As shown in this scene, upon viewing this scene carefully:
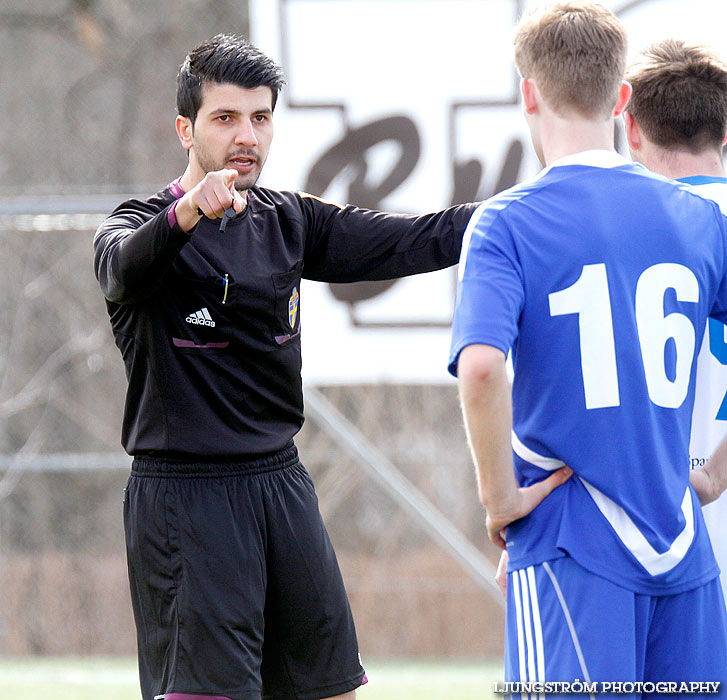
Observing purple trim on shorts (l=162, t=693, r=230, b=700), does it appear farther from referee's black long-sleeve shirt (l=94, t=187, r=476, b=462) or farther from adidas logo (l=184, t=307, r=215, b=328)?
adidas logo (l=184, t=307, r=215, b=328)

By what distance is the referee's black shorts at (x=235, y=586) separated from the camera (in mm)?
2449

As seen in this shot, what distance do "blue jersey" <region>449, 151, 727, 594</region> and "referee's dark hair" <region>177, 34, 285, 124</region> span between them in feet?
3.14

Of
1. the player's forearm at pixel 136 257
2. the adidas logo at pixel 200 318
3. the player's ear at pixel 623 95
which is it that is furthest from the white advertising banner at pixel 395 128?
the player's ear at pixel 623 95

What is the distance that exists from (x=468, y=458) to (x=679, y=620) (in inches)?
169

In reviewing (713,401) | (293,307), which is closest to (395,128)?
(293,307)

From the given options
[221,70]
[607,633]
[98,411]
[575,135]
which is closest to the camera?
[607,633]

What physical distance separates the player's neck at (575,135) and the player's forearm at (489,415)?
1.30 feet

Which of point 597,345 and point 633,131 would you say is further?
point 633,131

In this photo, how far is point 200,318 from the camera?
250 cm

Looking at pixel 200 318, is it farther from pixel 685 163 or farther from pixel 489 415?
pixel 685 163

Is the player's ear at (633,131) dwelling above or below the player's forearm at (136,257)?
above

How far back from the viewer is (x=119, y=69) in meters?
7.24

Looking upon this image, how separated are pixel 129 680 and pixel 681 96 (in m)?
3.54

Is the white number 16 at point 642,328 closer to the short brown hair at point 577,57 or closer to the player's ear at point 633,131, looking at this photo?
the short brown hair at point 577,57
